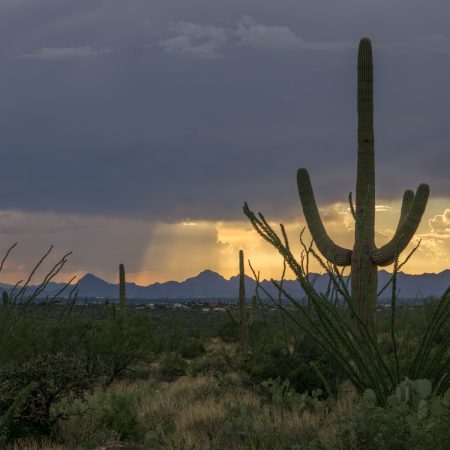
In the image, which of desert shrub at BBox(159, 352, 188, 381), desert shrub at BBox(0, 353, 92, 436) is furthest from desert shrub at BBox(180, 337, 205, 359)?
desert shrub at BBox(0, 353, 92, 436)

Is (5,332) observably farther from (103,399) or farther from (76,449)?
(103,399)

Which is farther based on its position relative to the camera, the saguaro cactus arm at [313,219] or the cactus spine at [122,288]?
the cactus spine at [122,288]

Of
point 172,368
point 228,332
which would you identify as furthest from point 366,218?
point 228,332

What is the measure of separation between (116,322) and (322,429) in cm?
1105

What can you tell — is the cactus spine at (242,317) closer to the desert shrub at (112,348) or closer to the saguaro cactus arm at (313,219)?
the desert shrub at (112,348)

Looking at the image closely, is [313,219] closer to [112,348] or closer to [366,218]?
[366,218]

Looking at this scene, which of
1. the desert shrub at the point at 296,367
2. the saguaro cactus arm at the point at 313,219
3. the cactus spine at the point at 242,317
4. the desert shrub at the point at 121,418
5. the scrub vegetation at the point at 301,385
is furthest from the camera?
the cactus spine at the point at 242,317

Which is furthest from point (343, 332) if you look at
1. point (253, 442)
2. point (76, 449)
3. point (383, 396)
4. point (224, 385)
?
point (224, 385)

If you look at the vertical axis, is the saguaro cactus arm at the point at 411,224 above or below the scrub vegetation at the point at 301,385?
above

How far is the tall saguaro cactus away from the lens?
33.5ft

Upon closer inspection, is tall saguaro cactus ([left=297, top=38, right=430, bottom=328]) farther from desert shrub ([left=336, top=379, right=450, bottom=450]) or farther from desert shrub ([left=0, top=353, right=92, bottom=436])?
desert shrub ([left=0, top=353, right=92, bottom=436])

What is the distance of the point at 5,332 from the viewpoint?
373 inches

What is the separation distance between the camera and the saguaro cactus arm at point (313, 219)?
435 inches

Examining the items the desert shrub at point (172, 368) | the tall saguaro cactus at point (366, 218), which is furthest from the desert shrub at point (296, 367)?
the desert shrub at point (172, 368)
